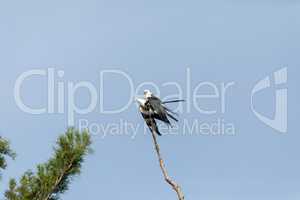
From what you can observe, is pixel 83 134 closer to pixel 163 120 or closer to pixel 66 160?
pixel 66 160

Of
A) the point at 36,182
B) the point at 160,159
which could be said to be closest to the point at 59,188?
the point at 36,182

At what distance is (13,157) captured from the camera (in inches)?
388

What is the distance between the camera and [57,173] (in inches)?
400

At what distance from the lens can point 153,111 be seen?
35.5 feet

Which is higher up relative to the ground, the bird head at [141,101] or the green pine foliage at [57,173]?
the bird head at [141,101]

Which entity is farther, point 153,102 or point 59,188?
point 153,102

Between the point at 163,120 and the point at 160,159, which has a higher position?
the point at 163,120

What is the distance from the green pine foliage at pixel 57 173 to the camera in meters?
9.98

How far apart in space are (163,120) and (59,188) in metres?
2.30

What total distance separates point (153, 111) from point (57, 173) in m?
2.17

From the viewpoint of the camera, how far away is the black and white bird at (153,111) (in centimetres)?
1062

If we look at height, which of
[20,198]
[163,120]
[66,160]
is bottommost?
[20,198]

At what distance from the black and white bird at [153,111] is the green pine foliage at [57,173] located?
4.28ft

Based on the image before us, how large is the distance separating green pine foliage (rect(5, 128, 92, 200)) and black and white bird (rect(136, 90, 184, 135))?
1.30 m
